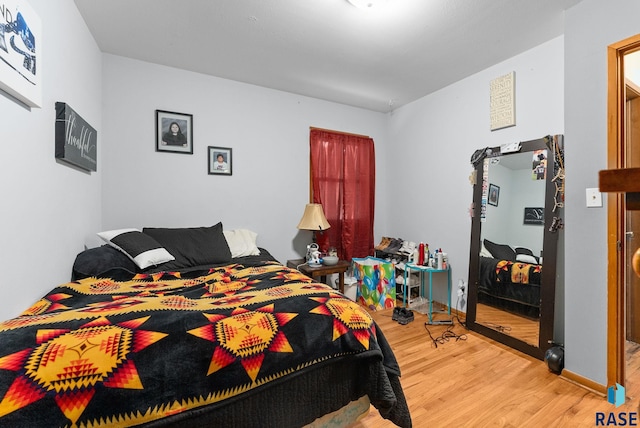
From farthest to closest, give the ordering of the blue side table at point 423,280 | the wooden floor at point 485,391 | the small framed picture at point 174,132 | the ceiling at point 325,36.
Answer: the blue side table at point 423,280 < the small framed picture at point 174,132 < the ceiling at point 325,36 < the wooden floor at point 485,391

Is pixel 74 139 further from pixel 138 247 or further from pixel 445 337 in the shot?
pixel 445 337

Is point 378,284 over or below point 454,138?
below

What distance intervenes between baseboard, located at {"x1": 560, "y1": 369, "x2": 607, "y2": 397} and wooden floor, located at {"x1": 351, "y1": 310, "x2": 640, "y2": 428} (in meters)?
0.04

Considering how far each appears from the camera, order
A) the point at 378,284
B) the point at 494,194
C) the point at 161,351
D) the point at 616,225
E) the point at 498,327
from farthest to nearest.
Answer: the point at 378,284
the point at 494,194
the point at 498,327
the point at 616,225
the point at 161,351

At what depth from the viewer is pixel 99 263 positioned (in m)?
1.94

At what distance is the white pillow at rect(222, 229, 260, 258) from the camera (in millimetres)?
2924

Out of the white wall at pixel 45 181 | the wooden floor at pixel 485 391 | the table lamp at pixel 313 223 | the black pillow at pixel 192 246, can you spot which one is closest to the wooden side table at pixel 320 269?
the table lamp at pixel 313 223

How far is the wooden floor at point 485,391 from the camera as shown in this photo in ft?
5.32

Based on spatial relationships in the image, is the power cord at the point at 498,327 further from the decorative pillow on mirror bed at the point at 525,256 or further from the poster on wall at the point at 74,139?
the poster on wall at the point at 74,139

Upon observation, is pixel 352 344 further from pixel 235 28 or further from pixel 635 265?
pixel 235 28

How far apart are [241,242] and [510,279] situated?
8.33 ft

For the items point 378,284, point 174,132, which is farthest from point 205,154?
point 378,284

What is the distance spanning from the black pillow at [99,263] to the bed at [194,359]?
24cm

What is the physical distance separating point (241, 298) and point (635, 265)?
1411 mm
